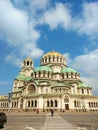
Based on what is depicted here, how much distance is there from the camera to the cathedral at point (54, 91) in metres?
60.8

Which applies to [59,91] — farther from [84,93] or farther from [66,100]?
[84,93]

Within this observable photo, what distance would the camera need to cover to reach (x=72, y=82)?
69.8 m

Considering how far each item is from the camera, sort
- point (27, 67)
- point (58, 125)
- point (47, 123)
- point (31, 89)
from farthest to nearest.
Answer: point (27, 67), point (31, 89), point (47, 123), point (58, 125)

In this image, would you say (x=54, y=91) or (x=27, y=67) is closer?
(x=54, y=91)

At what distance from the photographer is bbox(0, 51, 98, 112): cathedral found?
6078 centimetres

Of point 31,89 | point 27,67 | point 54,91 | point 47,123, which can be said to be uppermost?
point 27,67

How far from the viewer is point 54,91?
2511 inches

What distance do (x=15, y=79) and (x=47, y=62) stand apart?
1823 centimetres

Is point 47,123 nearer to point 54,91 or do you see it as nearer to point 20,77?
point 54,91

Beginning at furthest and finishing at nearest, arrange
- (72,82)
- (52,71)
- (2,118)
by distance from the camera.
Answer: (52,71) < (72,82) < (2,118)

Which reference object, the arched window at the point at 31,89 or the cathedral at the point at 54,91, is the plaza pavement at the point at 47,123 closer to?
the cathedral at the point at 54,91

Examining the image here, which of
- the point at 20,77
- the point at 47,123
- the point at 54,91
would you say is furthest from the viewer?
the point at 20,77

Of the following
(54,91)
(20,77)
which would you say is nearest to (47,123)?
(54,91)

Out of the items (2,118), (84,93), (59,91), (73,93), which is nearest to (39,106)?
(59,91)
